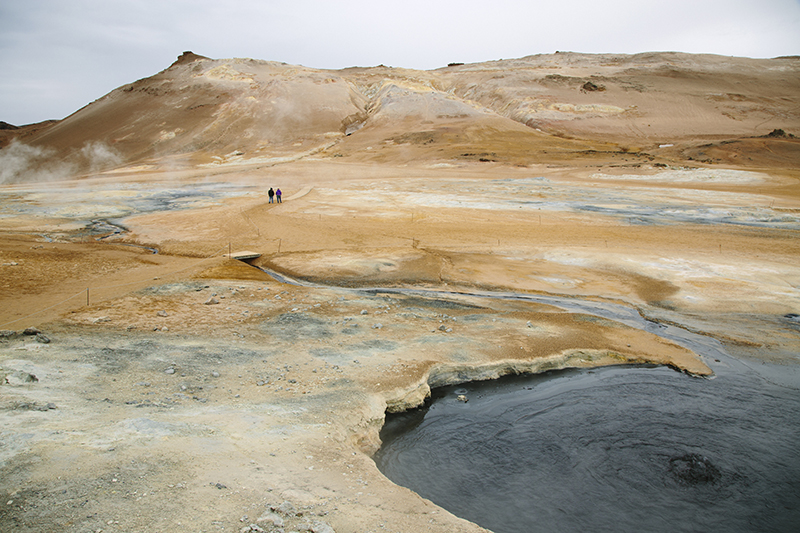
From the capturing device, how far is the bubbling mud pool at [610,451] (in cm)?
650

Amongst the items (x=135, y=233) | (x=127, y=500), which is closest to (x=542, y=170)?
(x=135, y=233)

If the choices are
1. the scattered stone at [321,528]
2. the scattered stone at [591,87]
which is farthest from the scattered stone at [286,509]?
the scattered stone at [591,87]

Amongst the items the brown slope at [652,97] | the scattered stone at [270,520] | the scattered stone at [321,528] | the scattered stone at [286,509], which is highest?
the brown slope at [652,97]

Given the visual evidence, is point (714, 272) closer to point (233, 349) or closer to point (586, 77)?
point (233, 349)

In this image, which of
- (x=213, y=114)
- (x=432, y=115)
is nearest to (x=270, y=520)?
(x=432, y=115)

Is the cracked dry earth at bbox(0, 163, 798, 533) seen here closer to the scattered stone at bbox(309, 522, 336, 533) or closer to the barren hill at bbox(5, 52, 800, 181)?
the scattered stone at bbox(309, 522, 336, 533)

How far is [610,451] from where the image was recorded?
304 inches

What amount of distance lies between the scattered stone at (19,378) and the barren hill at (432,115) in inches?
1790

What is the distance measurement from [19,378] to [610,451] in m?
8.99

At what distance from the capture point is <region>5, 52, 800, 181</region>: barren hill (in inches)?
2263

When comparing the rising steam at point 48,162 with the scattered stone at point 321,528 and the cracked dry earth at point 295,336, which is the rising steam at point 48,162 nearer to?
the cracked dry earth at point 295,336

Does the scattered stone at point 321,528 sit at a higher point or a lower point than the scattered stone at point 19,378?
lower

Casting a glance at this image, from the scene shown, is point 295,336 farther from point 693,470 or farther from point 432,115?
point 432,115

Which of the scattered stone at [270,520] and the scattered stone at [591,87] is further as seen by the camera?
the scattered stone at [591,87]
